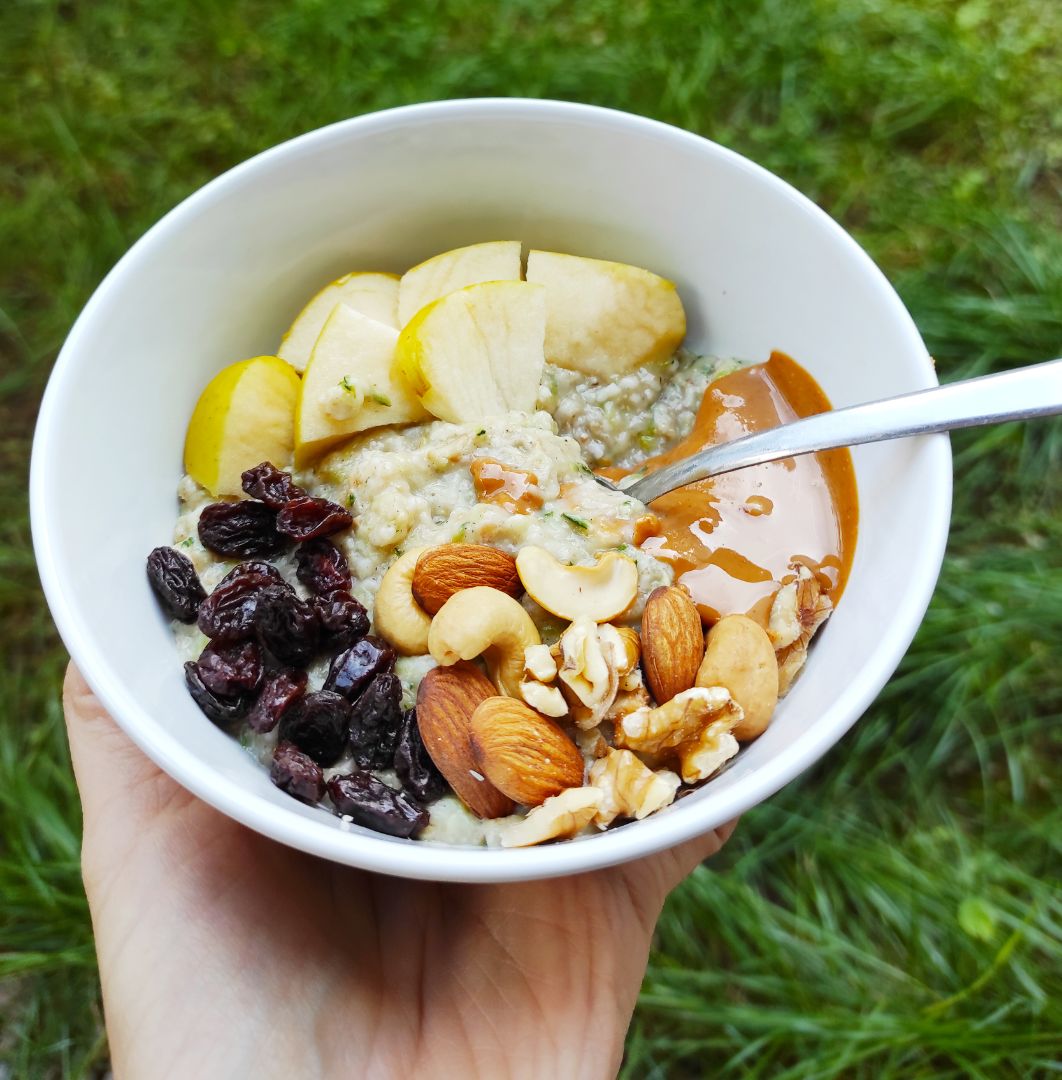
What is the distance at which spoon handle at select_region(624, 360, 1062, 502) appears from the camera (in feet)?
4.19

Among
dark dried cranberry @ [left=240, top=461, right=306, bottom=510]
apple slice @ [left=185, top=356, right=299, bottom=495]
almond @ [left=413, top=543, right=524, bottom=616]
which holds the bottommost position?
almond @ [left=413, top=543, right=524, bottom=616]

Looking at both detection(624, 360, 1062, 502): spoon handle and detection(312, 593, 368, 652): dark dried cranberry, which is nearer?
detection(624, 360, 1062, 502): spoon handle

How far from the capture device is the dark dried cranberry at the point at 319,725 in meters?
1.33

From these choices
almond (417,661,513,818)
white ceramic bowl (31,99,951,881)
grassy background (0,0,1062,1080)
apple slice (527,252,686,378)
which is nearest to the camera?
white ceramic bowl (31,99,951,881)

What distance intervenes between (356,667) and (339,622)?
7 cm

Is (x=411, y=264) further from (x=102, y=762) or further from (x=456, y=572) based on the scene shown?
(x=102, y=762)

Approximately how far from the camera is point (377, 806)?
1272mm

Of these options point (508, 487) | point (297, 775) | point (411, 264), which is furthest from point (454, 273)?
point (297, 775)

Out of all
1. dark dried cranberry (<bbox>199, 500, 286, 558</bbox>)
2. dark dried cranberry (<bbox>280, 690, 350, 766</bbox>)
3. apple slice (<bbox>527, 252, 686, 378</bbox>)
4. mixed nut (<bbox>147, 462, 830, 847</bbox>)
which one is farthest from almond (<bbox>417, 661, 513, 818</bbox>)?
apple slice (<bbox>527, 252, 686, 378</bbox>)

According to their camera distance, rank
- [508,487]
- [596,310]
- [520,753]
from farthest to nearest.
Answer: [596,310] → [508,487] → [520,753]

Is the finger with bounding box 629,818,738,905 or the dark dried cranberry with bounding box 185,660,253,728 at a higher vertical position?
the dark dried cranberry with bounding box 185,660,253,728

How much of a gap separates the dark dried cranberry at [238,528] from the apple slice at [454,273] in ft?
1.25

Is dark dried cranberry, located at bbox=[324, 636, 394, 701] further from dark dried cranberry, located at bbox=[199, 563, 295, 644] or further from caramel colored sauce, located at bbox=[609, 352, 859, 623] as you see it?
caramel colored sauce, located at bbox=[609, 352, 859, 623]

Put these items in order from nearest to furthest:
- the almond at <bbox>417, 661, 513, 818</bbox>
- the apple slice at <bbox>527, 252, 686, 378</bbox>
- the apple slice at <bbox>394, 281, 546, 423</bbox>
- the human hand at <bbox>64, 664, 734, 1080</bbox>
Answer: the almond at <bbox>417, 661, 513, 818</bbox>
the human hand at <bbox>64, 664, 734, 1080</bbox>
the apple slice at <bbox>394, 281, 546, 423</bbox>
the apple slice at <bbox>527, 252, 686, 378</bbox>
